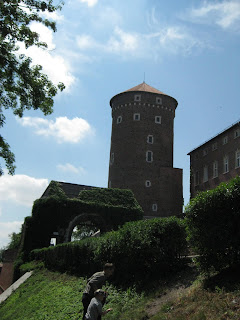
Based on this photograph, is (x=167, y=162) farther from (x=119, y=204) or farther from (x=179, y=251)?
(x=179, y=251)

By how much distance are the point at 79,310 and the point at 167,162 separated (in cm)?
3458

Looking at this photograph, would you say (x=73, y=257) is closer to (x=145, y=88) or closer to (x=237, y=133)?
(x=237, y=133)

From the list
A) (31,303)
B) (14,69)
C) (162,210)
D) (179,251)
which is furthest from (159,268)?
(162,210)

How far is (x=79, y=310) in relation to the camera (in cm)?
1035

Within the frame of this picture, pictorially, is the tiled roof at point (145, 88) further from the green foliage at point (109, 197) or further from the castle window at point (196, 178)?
the green foliage at point (109, 197)

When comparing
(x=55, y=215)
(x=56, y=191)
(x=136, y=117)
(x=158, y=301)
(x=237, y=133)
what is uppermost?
(x=136, y=117)

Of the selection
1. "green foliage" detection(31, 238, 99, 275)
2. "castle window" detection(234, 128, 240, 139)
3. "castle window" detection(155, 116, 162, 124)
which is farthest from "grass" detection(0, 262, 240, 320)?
"castle window" detection(155, 116, 162, 124)

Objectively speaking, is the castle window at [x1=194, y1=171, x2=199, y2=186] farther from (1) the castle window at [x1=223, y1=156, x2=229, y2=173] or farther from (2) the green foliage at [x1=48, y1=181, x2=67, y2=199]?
(2) the green foliage at [x1=48, y1=181, x2=67, y2=199]

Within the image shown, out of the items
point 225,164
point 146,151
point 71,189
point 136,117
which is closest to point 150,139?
point 146,151

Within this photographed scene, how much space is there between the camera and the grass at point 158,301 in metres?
6.52

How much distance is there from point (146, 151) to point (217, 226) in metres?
35.3

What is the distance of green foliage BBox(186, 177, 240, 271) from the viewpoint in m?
7.78

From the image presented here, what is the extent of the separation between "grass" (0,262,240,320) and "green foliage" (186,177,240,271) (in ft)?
1.31

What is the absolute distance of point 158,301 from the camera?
8.36 m
